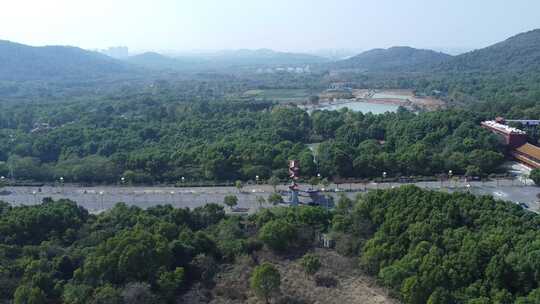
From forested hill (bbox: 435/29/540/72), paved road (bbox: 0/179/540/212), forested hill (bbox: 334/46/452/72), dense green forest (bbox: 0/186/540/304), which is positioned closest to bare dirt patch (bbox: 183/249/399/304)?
dense green forest (bbox: 0/186/540/304)

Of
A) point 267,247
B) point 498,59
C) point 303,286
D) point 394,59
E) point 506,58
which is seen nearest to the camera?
point 303,286

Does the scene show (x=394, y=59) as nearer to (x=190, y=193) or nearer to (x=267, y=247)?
(x=190, y=193)

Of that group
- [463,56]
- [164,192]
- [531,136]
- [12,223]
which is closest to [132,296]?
[12,223]

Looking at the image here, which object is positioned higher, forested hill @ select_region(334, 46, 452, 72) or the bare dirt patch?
forested hill @ select_region(334, 46, 452, 72)

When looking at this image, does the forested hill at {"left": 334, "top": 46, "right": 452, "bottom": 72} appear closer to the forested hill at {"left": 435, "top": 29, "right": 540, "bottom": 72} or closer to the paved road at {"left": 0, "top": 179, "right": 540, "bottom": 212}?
the forested hill at {"left": 435, "top": 29, "right": 540, "bottom": 72}

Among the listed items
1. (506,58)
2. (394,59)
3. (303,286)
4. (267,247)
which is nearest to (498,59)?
(506,58)

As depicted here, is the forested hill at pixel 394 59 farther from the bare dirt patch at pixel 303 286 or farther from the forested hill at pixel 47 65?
the bare dirt patch at pixel 303 286
